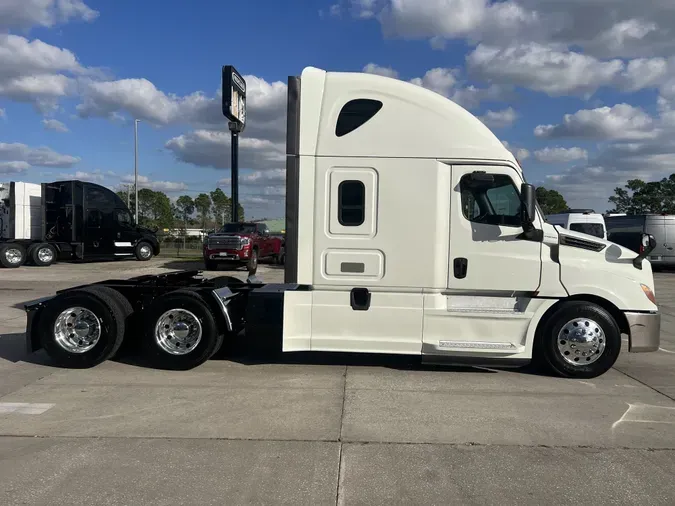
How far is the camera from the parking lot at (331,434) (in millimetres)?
3566

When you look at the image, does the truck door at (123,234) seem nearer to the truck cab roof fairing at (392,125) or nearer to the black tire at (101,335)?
the black tire at (101,335)

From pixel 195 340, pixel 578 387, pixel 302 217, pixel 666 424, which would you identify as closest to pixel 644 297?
pixel 578 387

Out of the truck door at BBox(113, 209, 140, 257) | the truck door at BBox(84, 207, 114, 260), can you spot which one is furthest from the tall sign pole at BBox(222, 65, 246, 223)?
the truck door at BBox(84, 207, 114, 260)

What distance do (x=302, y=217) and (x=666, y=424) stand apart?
412 cm

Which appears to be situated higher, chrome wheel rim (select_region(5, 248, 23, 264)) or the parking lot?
chrome wheel rim (select_region(5, 248, 23, 264))

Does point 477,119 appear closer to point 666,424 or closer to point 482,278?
point 482,278

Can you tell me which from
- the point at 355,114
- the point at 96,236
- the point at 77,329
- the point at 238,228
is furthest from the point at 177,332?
the point at 96,236

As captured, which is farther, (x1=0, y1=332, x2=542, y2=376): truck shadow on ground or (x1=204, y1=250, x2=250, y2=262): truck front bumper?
(x1=204, y1=250, x2=250, y2=262): truck front bumper

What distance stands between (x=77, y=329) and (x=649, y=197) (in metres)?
60.3

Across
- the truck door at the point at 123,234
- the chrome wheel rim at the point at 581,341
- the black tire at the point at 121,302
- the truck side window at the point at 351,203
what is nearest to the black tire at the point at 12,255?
the truck door at the point at 123,234

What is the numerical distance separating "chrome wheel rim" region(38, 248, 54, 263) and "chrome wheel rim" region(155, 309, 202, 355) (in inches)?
669

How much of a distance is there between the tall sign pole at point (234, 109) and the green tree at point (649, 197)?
148ft

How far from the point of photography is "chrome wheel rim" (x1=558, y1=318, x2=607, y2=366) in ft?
19.7

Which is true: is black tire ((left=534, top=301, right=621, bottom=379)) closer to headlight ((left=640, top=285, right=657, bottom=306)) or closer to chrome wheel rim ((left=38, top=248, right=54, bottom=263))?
headlight ((left=640, top=285, right=657, bottom=306))
